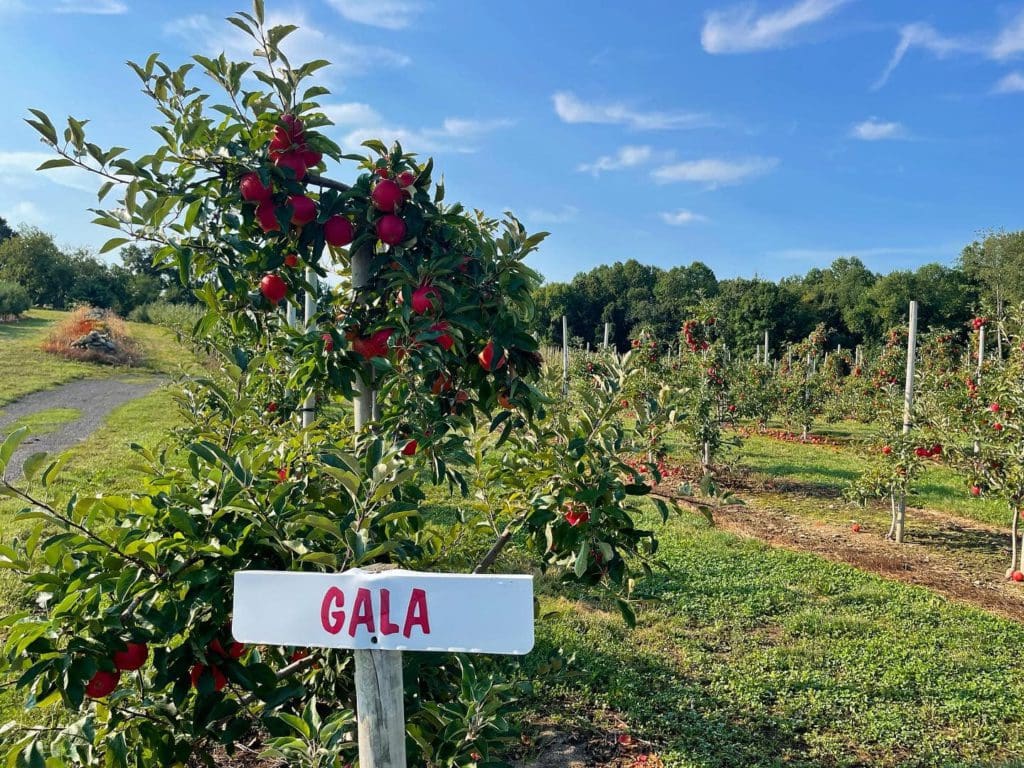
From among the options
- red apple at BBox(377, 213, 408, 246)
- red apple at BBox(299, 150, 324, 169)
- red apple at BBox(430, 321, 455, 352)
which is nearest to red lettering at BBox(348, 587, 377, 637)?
red apple at BBox(430, 321, 455, 352)

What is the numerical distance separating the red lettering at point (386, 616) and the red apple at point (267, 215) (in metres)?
1.08

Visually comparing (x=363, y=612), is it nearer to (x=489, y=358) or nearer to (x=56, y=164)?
(x=489, y=358)

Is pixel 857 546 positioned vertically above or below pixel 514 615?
below

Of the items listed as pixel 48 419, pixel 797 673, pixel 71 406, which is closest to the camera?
pixel 797 673

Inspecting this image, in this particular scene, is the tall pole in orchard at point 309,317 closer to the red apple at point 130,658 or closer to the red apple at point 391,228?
the red apple at point 391,228

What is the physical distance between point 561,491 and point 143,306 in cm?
3658

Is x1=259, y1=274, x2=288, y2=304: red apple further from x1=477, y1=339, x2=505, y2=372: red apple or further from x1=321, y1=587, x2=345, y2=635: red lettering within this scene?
x1=321, y1=587, x2=345, y2=635: red lettering

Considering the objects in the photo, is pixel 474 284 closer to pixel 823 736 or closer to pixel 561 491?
pixel 561 491

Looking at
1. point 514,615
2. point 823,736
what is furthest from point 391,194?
point 823,736

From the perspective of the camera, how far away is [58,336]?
1948cm

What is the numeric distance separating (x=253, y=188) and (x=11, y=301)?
101 ft

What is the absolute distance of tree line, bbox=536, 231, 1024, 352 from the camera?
27734mm

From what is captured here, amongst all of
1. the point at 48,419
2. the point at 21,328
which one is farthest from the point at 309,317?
the point at 21,328

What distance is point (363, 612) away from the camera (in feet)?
→ 3.26
